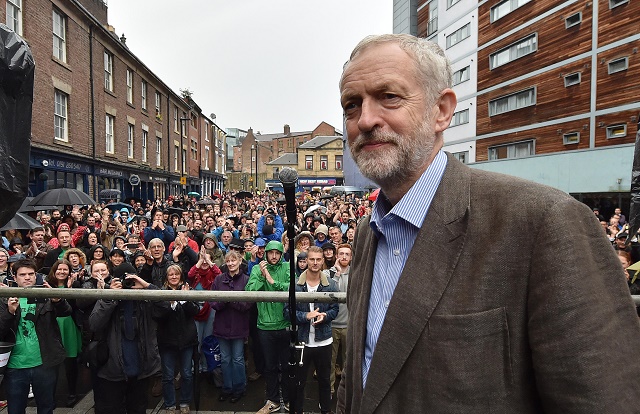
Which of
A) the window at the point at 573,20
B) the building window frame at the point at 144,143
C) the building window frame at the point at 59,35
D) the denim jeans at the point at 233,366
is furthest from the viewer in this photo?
the building window frame at the point at 144,143

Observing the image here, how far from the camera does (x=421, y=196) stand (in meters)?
1.37

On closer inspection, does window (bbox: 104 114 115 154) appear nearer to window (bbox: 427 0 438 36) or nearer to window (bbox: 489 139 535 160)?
window (bbox: 489 139 535 160)

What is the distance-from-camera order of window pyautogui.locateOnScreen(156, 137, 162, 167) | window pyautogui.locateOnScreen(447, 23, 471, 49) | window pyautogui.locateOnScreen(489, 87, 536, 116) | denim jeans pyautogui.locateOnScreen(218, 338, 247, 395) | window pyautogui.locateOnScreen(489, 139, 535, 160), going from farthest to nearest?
1. window pyautogui.locateOnScreen(156, 137, 162, 167)
2. window pyautogui.locateOnScreen(447, 23, 471, 49)
3. window pyautogui.locateOnScreen(489, 139, 535, 160)
4. window pyautogui.locateOnScreen(489, 87, 536, 116)
5. denim jeans pyautogui.locateOnScreen(218, 338, 247, 395)

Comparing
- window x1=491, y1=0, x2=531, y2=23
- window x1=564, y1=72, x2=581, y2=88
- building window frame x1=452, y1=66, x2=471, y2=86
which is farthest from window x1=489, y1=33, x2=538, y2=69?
window x1=564, y1=72, x2=581, y2=88

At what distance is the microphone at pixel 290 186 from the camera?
228cm

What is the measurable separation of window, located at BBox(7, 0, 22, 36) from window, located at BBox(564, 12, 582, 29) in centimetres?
2360

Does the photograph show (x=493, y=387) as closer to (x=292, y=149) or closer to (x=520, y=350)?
(x=520, y=350)

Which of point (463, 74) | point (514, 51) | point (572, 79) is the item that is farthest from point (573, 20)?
point (463, 74)

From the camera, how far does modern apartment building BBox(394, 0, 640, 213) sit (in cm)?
1755

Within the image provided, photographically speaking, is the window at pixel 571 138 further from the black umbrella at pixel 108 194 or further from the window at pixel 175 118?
the window at pixel 175 118

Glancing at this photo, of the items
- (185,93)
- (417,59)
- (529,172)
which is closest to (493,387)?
(417,59)

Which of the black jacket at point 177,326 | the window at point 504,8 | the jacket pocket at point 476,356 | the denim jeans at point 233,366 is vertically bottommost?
the denim jeans at point 233,366

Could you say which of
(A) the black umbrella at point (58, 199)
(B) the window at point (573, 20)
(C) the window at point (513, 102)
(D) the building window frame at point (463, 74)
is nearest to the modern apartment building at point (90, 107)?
(A) the black umbrella at point (58, 199)

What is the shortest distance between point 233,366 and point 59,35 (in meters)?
18.8
